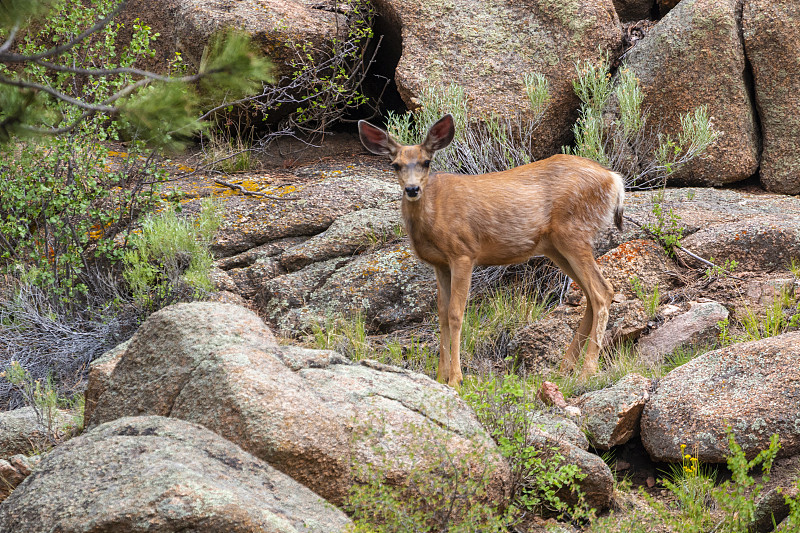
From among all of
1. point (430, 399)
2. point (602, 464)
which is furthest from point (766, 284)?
point (430, 399)

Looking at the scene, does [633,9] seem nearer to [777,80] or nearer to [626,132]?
[777,80]

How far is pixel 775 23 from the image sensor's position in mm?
9859

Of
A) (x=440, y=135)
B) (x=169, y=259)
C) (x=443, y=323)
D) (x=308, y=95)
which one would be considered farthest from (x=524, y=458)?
(x=308, y=95)

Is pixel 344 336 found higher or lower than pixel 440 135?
lower

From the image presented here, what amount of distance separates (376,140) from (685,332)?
3.29 metres

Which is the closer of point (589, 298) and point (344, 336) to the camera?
point (589, 298)

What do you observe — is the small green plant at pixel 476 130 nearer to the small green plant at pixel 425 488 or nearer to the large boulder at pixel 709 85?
the large boulder at pixel 709 85

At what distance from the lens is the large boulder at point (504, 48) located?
1047 centimetres

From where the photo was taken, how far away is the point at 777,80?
9.92 m

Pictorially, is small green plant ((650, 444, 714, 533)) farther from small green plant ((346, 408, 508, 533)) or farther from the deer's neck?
the deer's neck

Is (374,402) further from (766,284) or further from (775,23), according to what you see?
(775,23)

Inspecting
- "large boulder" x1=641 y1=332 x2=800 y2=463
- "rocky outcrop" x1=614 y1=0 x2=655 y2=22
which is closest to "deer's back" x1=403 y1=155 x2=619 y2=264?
"large boulder" x1=641 y1=332 x2=800 y2=463

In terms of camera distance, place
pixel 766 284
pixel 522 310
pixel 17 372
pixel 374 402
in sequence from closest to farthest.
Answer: pixel 374 402
pixel 17 372
pixel 766 284
pixel 522 310

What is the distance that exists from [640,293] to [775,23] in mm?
4281
